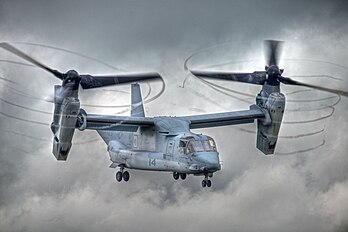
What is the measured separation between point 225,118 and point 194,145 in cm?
570

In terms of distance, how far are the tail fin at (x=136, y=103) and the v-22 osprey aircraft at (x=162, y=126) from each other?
8 cm

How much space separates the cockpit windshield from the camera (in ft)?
136

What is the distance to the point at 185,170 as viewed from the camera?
41406mm

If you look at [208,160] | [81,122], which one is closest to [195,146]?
[208,160]

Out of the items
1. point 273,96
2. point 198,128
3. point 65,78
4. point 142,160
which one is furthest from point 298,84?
point 65,78

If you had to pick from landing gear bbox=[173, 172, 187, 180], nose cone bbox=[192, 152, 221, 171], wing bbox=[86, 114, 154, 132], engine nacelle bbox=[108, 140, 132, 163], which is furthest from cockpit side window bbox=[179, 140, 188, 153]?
engine nacelle bbox=[108, 140, 132, 163]

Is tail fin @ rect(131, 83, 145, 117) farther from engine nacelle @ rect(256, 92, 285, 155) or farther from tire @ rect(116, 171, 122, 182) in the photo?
engine nacelle @ rect(256, 92, 285, 155)

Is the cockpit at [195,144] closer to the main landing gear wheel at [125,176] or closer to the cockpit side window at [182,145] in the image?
the cockpit side window at [182,145]

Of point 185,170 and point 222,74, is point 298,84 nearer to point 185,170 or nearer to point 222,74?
point 222,74

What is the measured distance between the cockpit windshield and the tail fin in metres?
7.19

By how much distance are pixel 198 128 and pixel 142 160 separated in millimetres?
4490

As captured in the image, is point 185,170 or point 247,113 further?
point 247,113

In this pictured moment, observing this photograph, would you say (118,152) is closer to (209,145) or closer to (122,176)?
(122,176)

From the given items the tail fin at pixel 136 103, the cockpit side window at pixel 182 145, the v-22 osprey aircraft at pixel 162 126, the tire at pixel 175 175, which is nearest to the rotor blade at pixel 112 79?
the v-22 osprey aircraft at pixel 162 126
